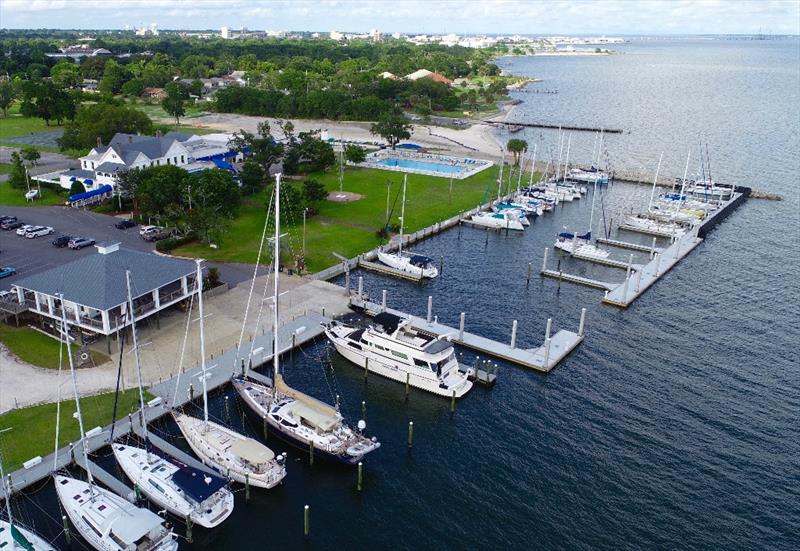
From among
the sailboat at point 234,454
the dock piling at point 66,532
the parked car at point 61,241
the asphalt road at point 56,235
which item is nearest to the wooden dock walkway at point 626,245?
the asphalt road at point 56,235

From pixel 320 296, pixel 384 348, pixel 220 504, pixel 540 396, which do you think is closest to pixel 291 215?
pixel 320 296

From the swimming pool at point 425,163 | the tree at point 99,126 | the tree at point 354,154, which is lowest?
the swimming pool at point 425,163

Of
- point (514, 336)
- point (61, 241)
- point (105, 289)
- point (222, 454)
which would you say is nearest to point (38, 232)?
point (61, 241)

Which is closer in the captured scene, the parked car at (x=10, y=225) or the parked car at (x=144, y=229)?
the parked car at (x=144, y=229)

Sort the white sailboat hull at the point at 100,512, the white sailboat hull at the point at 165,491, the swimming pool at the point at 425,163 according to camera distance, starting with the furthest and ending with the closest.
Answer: the swimming pool at the point at 425,163
the white sailboat hull at the point at 165,491
the white sailboat hull at the point at 100,512

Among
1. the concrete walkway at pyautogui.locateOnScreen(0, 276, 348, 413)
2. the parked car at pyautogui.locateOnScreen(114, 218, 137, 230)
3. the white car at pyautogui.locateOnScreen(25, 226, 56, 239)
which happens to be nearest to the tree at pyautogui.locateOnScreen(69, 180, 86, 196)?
the white car at pyautogui.locateOnScreen(25, 226, 56, 239)

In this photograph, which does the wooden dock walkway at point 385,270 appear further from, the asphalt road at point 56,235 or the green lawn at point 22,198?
the green lawn at point 22,198

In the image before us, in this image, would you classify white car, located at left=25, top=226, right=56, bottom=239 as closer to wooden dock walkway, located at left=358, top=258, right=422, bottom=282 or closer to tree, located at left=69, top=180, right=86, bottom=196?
tree, located at left=69, top=180, right=86, bottom=196
